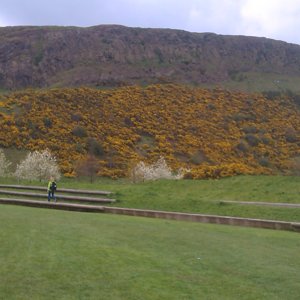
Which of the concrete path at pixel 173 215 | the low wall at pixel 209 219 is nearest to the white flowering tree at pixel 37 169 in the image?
the concrete path at pixel 173 215

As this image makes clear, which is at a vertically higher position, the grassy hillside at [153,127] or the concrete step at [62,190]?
the grassy hillside at [153,127]

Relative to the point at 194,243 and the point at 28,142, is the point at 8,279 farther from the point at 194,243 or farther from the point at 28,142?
the point at 28,142

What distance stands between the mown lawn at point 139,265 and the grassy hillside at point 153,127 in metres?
46.6

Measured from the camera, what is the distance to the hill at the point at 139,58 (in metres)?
111

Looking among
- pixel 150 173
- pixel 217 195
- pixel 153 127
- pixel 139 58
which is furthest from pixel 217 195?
pixel 139 58

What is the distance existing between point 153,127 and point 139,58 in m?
42.9

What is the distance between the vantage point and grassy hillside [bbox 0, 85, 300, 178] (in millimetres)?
69250

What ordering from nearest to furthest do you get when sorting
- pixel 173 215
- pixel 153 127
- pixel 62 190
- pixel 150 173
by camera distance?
pixel 173 215, pixel 62 190, pixel 150 173, pixel 153 127

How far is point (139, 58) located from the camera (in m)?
120

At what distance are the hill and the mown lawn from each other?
9209 cm

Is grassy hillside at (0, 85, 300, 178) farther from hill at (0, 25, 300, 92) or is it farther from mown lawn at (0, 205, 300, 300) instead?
mown lawn at (0, 205, 300, 300)

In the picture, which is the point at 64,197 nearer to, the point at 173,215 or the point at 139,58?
the point at 173,215

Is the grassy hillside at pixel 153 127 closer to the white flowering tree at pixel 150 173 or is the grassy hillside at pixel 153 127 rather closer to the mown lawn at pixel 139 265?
the white flowering tree at pixel 150 173

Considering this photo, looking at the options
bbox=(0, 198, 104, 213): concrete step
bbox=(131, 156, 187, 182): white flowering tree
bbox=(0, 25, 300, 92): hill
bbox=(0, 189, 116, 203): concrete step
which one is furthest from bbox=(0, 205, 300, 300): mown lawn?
bbox=(0, 25, 300, 92): hill
